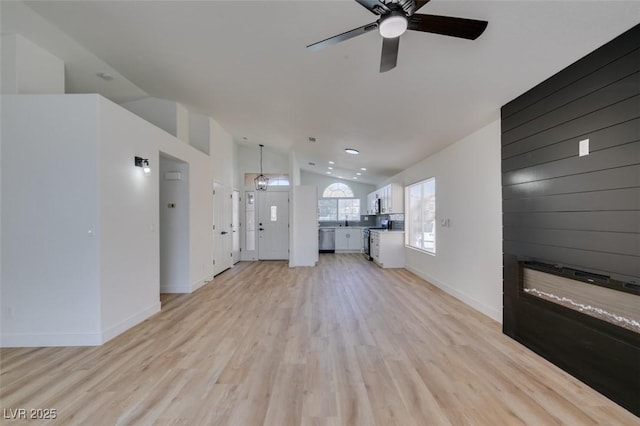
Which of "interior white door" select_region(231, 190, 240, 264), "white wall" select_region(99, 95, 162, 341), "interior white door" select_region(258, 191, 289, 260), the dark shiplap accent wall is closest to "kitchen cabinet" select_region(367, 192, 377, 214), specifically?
"interior white door" select_region(258, 191, 289, 260)

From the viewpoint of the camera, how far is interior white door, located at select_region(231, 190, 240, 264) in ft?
24.4

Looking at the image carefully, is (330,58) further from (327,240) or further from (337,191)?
(337,191)

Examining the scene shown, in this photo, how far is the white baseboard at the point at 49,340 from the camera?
2.76 m

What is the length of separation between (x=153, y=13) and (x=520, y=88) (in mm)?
3540

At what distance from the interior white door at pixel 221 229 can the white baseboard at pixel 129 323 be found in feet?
7.51

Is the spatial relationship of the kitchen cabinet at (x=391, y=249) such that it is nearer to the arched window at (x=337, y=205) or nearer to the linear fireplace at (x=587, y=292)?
the arched window at (x=337, y=205)

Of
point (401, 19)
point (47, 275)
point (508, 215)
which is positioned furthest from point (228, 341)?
point (508, 215)

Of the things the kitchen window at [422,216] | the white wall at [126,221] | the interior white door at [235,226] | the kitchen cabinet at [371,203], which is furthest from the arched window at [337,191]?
the white wall at [126,221]

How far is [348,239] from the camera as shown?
10.1 m

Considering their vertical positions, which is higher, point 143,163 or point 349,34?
point 349,34

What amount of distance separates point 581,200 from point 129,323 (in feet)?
15.3

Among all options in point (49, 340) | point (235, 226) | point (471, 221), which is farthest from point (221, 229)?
point (471, 221)

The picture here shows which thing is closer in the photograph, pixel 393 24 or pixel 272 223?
pixel 393 24

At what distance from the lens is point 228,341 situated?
2883 mm
